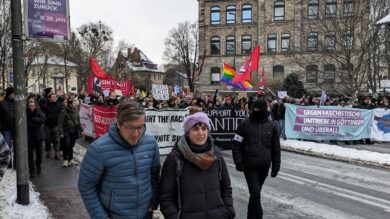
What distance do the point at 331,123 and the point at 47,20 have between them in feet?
39.9

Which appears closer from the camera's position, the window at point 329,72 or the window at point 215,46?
the window at point 329,72

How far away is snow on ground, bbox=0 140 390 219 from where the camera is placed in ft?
19.7

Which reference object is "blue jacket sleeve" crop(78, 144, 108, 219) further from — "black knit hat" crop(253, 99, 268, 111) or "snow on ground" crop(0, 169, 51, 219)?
"snow on ground" crop(0, 169, 51, 219)

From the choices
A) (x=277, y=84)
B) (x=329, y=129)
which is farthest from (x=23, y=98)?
(x=277, y=84)

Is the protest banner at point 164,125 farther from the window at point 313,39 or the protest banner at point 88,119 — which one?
the window at point 313,39

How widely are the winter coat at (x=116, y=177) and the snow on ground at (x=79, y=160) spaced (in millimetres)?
3331

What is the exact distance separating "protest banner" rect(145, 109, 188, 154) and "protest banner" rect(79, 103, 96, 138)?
12.9 feet

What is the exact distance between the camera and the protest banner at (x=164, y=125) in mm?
12047

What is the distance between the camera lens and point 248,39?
54.0 meters

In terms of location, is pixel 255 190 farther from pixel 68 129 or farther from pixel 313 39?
pixel 313 39

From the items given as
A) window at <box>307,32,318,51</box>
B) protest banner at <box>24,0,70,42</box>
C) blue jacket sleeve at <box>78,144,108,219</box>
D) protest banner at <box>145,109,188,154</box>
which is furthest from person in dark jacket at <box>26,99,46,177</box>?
window at <box>307,32,318,51</box>

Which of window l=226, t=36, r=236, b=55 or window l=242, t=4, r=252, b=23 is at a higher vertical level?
window l=242, t=4, r=252, b=23

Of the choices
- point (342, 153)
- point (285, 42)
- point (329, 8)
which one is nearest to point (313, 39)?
point (329, 8)

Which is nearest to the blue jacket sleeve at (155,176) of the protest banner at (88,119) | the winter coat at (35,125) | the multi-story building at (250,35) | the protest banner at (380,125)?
the winter coat at (35,125)
